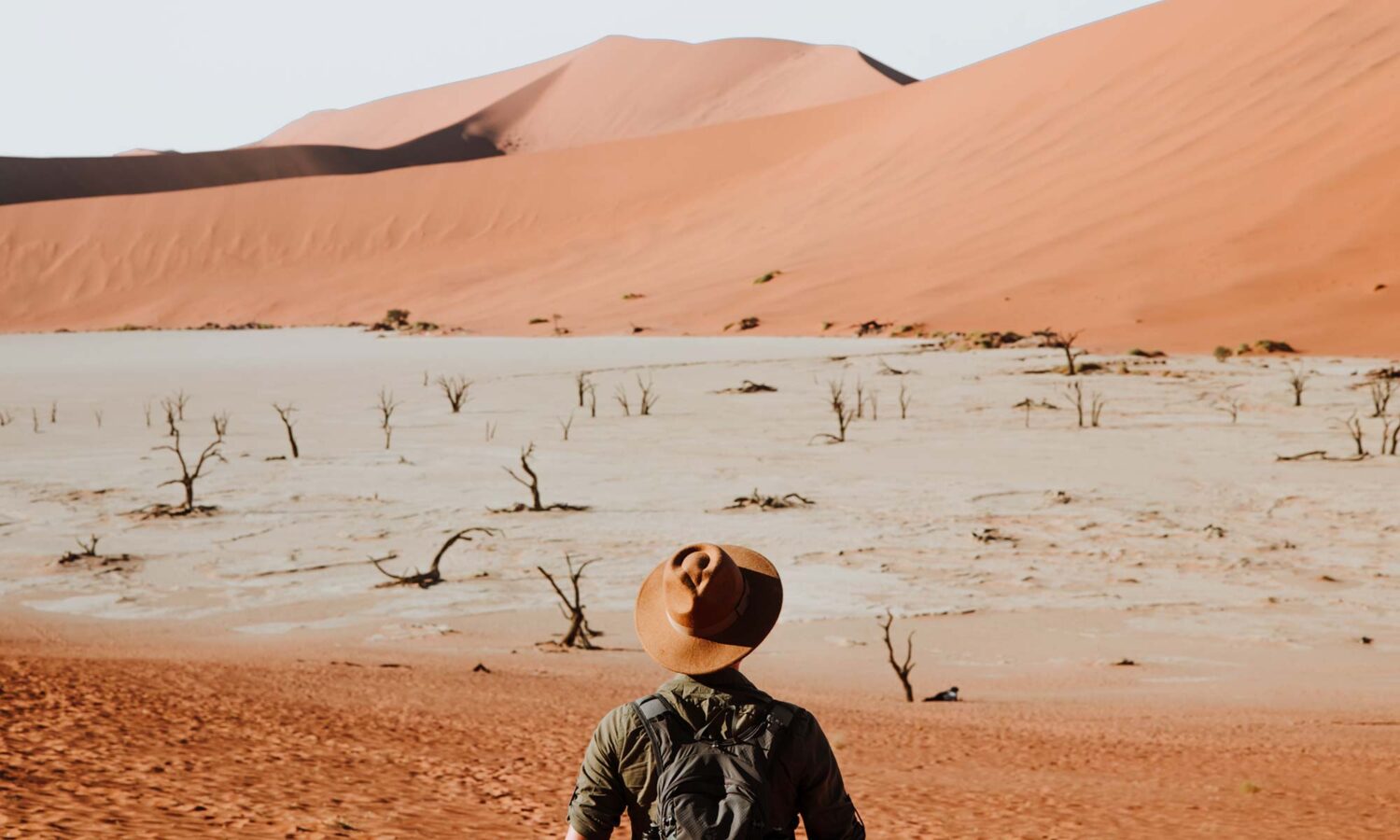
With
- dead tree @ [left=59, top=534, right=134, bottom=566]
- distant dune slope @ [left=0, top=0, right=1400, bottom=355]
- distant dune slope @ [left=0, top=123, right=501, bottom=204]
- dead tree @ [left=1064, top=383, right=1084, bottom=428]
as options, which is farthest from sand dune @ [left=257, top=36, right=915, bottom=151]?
dead tree @ [left=59, top=534, right=134, bottom=566]

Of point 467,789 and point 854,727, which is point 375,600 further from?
point 467,789

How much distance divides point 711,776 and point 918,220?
43.4m

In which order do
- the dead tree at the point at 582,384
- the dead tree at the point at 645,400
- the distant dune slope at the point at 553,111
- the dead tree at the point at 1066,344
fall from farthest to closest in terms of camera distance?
1. the distant dune slope at the point at 553,111
2. the dead tree at the point at 1066,344
3. the dead tree at the point at 582,384
4. the dead tree at the point at 645,400

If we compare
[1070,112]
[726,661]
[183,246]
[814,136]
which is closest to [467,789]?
[726,661]

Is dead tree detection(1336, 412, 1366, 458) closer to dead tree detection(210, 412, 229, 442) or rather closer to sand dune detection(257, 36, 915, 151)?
dead tree detection(210, 412, 229, 442)

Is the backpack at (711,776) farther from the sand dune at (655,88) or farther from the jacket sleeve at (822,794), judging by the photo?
the sand dune at (655,88)

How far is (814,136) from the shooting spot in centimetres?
6297

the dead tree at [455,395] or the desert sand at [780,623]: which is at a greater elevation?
the dead tree at [455,395]

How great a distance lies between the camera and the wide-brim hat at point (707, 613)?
6.58 feet

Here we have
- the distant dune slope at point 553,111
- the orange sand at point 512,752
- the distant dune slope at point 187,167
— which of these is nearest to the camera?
the orange sand at point 512,752

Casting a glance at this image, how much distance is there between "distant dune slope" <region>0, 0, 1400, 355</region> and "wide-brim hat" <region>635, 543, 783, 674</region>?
24.8 meters

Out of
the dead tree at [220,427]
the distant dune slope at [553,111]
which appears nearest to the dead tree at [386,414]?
the dead tree at [220,427]

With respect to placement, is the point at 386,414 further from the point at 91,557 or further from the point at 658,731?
the point at 658,731

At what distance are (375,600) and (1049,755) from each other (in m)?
5.03
